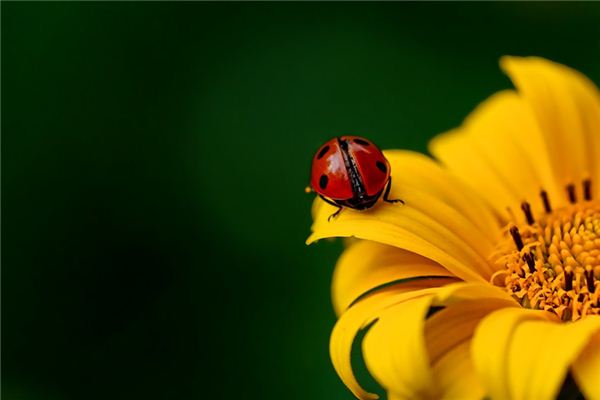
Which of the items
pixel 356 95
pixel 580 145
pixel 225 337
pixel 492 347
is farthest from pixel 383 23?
pixel 492 347

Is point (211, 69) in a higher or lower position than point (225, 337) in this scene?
higher

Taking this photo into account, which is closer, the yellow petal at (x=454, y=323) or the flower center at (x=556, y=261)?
the yellow petal at (x=454, y=323)

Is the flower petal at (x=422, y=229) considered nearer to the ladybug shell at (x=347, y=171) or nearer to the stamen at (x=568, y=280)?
the ladybug shell at (x=347, y=171)

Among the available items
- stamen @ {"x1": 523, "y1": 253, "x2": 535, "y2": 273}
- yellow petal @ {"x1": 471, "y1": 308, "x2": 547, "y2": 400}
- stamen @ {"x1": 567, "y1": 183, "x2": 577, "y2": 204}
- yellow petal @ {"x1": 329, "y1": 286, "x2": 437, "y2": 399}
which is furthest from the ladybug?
stamen @ {"x1": 567, "y1": 183, "x2": 577, "y2": 204}

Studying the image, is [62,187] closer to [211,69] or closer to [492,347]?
[211,69]

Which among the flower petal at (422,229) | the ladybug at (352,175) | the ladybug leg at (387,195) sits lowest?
the flower petal at (422,229)

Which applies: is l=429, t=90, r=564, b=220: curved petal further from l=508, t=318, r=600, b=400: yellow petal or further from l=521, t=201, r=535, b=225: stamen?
l=508, t=318, r=600, b=400: yellow petal

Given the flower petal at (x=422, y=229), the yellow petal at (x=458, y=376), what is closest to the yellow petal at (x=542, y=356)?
the yellow petal at (x=458, y=376)
